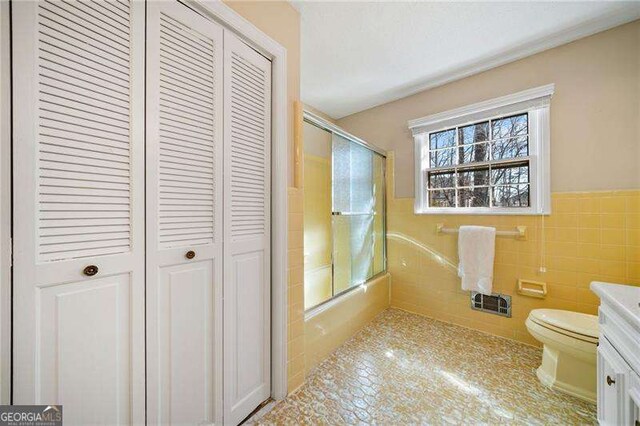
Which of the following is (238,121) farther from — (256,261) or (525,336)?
(525,336)

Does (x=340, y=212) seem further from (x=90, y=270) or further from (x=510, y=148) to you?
(x=90, y=270)

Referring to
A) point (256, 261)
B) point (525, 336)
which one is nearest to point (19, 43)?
point (256, 261)

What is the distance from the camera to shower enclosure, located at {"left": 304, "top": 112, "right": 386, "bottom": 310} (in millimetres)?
2242

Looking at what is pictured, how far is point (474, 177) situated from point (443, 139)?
1.58 ft

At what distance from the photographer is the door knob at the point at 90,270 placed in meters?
0.81

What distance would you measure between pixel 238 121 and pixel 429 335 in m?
2.24

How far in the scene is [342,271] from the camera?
232cm

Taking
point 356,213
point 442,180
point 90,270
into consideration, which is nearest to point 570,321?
point 442,180

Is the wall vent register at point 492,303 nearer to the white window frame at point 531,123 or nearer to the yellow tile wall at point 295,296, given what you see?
the white window frame at point 531,123

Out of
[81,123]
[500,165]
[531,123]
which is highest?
[531,123]

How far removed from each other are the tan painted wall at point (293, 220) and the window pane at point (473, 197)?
1.68m

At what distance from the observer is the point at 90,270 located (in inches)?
32.0

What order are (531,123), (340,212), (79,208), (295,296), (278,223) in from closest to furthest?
(79,208) < (278,223) < (295,296) < (531,123) < (340,212)

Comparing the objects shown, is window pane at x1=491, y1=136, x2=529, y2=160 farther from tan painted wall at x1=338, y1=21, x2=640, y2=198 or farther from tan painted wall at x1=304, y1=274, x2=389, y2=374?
tan painted wall at x1=304, y1=274, x2=389, y2=374
